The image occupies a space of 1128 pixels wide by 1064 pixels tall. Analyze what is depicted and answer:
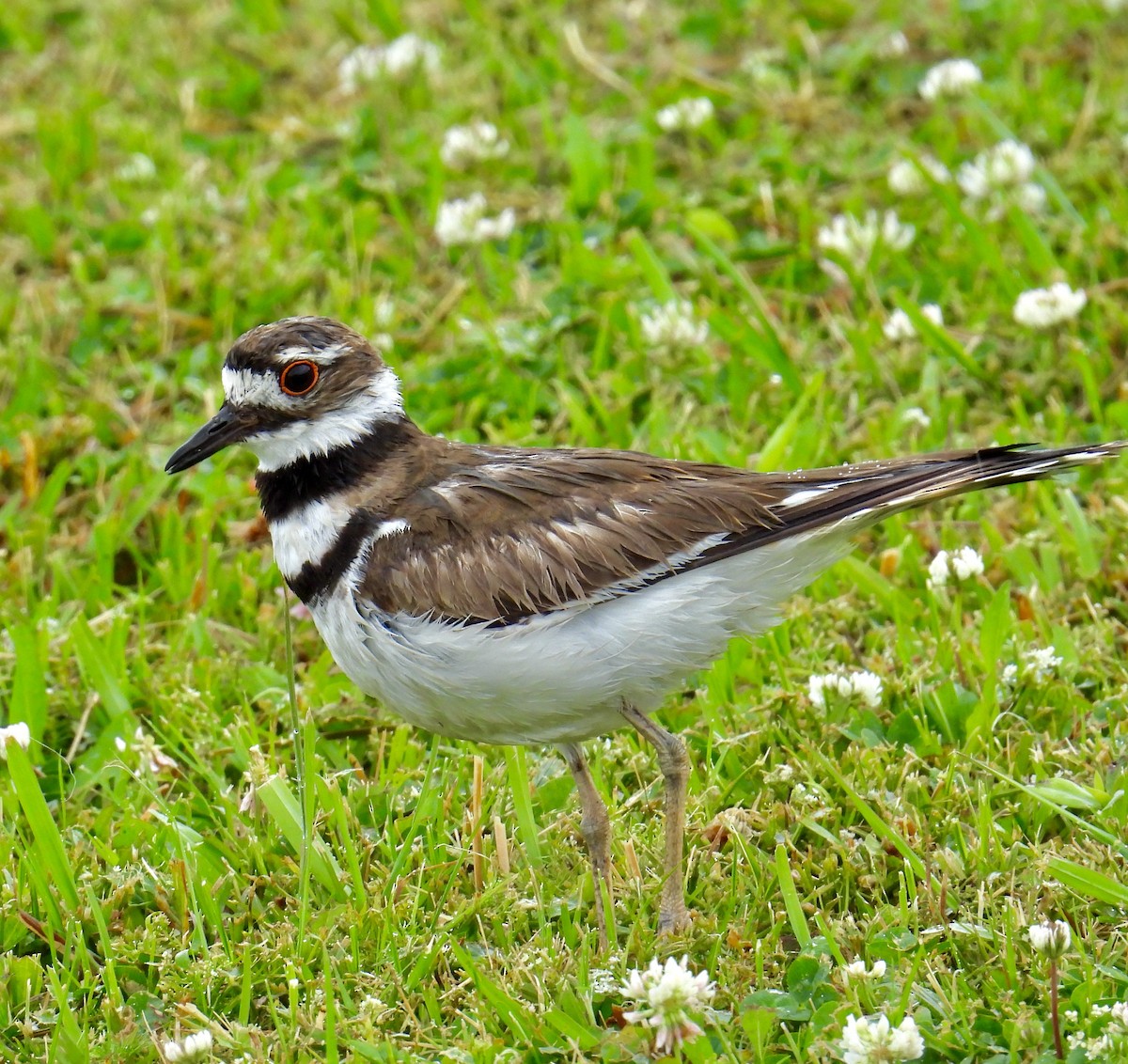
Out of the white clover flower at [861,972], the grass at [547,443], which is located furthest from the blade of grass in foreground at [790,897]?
the white clover flower at [861,972]

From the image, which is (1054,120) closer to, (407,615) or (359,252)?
(359,252)

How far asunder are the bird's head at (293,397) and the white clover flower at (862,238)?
329 cm

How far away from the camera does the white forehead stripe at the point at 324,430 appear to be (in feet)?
15.7

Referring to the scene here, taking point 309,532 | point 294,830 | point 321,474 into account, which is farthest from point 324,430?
point 294,830

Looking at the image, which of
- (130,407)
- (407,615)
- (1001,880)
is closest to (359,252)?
(130,407)

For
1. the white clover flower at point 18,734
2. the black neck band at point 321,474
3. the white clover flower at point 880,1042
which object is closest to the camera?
the white clover flower at point 880,1042

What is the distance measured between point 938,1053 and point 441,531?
73.1 inches

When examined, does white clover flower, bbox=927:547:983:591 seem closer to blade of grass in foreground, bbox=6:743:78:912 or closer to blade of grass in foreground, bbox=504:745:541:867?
blade of grass in foreground, bbox=504:745:541:867

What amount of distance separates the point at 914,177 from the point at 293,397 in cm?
419

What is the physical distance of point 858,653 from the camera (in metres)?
5.63

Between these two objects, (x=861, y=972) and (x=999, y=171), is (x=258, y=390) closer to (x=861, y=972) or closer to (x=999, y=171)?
(x=861, y=972)

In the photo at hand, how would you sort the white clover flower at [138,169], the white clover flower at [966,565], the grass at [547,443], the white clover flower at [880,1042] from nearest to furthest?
the white clover flower at [880,1042] < the grass at [547,443] < the white clover flower at [966,565] < the white clover flower at [138,169]

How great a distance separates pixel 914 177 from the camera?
7.91m

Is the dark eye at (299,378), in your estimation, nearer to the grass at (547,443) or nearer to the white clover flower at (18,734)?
the grass at (547,443)
